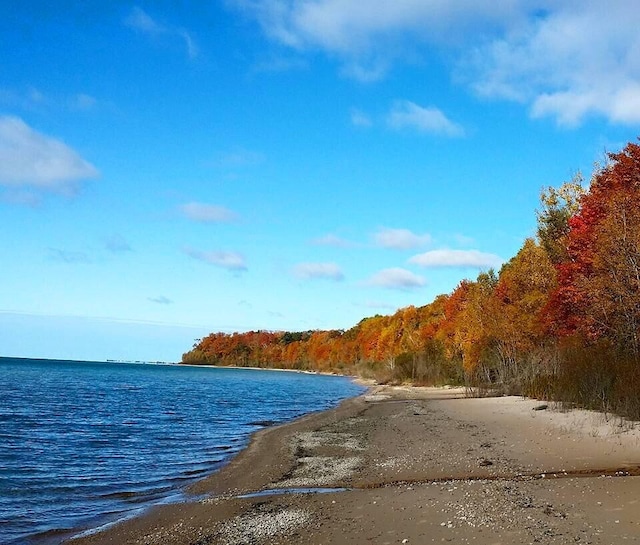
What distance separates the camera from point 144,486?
16141mm

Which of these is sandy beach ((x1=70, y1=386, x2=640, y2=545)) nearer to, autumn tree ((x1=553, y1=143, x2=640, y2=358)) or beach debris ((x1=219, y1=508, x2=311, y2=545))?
beach debris ((x1=219, y1=508, x2=311, y2=545))

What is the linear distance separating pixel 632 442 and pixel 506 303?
33604 millimetres

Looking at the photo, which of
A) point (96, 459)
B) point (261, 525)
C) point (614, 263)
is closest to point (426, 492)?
point (261, 525)

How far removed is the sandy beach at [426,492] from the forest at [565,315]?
2379 mm

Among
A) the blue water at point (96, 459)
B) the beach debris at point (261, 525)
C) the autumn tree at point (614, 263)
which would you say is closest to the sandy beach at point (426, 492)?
the beach debris at point (261, 525)

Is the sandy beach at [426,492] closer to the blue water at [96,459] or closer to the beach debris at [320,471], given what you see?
the beach debris at [320,471]

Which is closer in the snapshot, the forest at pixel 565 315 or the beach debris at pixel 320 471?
the beach debris at pixel 320 471

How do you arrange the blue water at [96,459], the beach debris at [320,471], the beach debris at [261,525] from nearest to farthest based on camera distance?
the beach debris at [261,525] → the blue water at [96,459] → the beach debris at [320,471]

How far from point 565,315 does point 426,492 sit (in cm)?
2545

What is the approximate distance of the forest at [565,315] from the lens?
22984mm

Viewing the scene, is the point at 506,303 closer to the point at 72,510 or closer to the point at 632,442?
the point at 632,442

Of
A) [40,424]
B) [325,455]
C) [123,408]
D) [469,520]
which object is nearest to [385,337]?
[123,408]

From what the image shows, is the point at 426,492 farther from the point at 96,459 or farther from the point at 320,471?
the point at 96,459

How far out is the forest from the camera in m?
23.0
